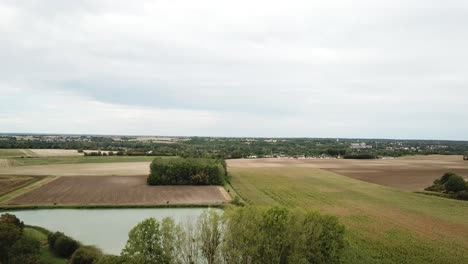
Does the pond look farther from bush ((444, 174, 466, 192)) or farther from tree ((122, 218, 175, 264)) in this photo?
bush ((444, 174, 466, 192))

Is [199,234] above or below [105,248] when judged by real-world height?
above

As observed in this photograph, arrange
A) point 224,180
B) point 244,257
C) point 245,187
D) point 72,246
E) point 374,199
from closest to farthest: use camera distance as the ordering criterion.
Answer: point 244,257 < point 72,246 < point 374,199 < point 245,187 < point 224,180

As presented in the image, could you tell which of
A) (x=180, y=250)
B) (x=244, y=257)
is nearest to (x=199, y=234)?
(x=180, y=250)

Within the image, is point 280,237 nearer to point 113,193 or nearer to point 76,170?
point 113,193

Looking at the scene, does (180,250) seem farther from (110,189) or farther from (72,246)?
(110,189)

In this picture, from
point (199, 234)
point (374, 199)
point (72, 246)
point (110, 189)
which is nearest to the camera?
point (199, 234)

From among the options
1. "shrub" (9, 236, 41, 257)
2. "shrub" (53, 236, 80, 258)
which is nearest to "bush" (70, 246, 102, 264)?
"shrub" (9, 236, 41, 257)
